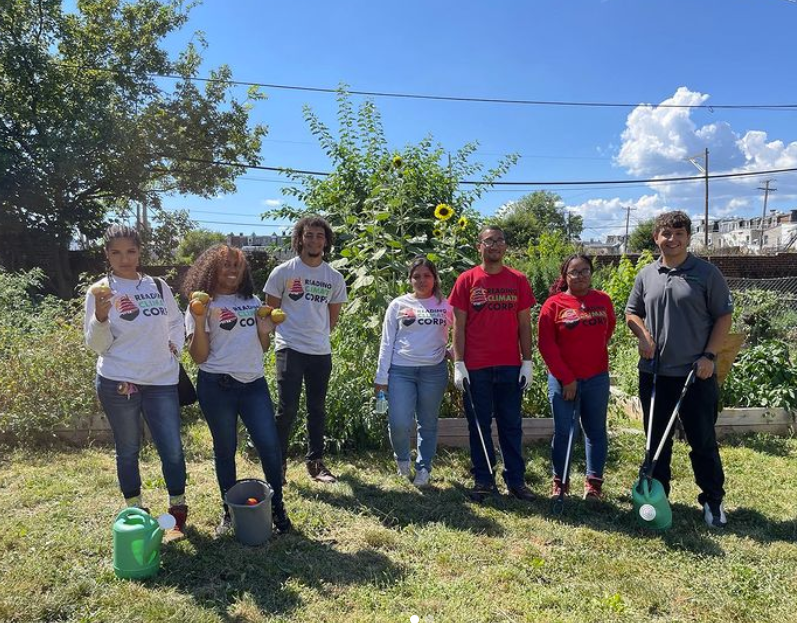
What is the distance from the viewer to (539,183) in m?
20.9

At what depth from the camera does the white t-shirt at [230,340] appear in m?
3.15

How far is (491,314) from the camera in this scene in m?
3.64

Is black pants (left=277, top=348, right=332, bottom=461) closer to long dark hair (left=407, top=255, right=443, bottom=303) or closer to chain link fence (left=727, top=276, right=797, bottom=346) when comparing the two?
long dark hair (left=407, top=255, right=443, bottom=303)

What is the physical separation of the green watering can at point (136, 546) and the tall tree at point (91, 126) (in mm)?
12985

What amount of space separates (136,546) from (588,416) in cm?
264

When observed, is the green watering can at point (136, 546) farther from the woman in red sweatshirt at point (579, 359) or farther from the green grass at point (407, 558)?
the woman in red sweatshirt at point (579, 359)

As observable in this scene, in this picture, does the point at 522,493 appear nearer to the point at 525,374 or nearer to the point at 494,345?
the point at 525,374

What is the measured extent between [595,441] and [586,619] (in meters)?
1.39

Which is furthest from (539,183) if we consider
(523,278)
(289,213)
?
(523,278)

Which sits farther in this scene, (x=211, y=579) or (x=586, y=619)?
(x=211, y=579)

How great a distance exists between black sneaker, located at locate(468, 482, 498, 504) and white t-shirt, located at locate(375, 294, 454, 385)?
2.78 feet

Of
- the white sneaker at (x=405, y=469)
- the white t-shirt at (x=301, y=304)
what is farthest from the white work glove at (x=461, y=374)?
the white t-shirt at (x=301, y=304)

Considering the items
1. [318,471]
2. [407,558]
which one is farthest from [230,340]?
[407,558]

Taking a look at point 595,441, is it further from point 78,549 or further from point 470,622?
point 78,549
